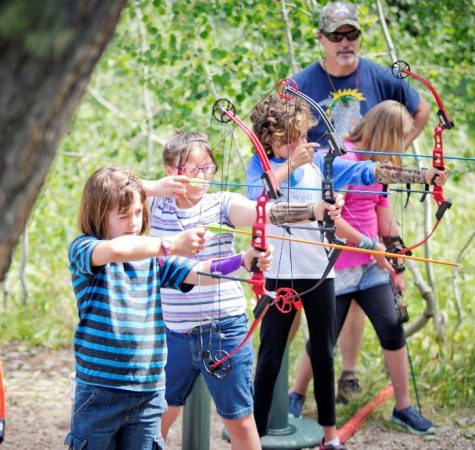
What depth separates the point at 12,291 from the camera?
23.5 feet

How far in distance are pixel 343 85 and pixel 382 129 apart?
0.46 metres

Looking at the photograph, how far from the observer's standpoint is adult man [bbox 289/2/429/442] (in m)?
4.42

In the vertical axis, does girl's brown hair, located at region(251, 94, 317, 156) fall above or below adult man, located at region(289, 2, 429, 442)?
below

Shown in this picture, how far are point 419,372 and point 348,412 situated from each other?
2.13 ft

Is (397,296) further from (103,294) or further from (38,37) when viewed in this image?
(38,37)

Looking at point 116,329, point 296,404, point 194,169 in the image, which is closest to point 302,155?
point 194,169

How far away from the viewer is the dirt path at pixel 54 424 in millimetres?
4414

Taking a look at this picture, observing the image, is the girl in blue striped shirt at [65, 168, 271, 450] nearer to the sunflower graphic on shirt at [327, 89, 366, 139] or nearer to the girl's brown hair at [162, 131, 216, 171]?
the girl's brown hair at [162, 131, 216, 171]

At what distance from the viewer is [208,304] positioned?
11.0 ft

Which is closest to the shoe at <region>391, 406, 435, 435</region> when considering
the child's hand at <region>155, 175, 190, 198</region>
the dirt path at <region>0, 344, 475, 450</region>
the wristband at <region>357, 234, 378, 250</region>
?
the dirt path at <region>0, 344, 475, 450</region>

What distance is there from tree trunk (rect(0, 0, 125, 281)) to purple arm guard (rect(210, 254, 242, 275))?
1447 mm

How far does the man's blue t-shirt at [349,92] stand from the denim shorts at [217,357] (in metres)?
1.29

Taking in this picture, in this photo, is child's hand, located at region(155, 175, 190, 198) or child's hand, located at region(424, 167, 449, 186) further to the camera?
child's hand, located at region(424, 167, 449, 186)

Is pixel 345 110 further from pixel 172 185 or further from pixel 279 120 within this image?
pixel 172 185
